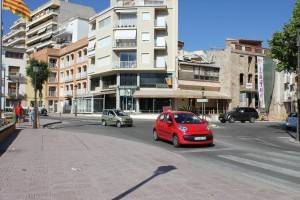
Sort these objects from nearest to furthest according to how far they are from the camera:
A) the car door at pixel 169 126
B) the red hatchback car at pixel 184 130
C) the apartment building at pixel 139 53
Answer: the red hatchback car at pixel 184 130, the car door at pixel 169 126, the apartment building at pixel 139 53

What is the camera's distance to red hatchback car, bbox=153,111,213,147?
16.6 meters

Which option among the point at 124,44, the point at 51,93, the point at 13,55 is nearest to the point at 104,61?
the point at 124,44

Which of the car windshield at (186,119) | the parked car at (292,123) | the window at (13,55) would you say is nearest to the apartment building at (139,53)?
the parked car at (292,123)

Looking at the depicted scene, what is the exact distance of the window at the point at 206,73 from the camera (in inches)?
2352

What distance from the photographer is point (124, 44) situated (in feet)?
186

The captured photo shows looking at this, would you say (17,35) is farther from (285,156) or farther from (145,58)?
(285,156)

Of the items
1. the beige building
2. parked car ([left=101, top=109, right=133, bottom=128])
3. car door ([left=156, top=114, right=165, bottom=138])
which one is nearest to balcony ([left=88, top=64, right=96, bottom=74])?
the beige building

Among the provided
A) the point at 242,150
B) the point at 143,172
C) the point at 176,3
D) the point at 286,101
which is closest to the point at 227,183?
the point at 143,172

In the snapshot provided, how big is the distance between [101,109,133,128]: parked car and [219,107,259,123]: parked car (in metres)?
14.5

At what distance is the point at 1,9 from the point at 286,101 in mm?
51903

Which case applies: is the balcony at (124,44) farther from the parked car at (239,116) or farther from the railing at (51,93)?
the railing at (51,93)

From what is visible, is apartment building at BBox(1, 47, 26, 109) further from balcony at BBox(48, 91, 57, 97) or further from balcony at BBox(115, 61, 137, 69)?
balcony at BBox(115, 61, 137, 69)

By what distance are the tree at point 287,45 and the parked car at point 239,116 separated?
16499 mm

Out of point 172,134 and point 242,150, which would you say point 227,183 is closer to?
point 242,150
